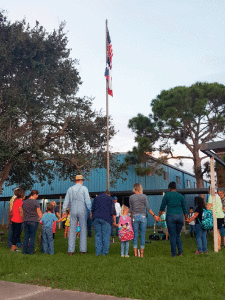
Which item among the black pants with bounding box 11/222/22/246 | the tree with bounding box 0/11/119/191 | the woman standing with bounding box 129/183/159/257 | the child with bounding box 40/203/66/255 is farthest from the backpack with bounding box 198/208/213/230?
the tree with bounding box 0/11/119/191

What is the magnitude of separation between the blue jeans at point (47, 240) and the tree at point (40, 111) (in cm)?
808

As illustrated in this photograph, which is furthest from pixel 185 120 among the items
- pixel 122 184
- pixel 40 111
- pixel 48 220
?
pixel 48 220

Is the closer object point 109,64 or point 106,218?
point 106,218

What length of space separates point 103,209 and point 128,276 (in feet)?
10.0

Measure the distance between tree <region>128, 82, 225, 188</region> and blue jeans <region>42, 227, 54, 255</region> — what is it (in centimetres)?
2083

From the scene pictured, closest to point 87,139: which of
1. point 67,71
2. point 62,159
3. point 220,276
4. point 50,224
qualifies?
point 62,159

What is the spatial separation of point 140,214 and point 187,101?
22425 millimetres

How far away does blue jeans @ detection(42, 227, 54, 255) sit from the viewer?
8261mm

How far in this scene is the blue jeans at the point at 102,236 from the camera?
7.51 m

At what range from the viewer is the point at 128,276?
4.70 metres

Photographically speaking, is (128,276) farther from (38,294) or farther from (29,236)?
(29,236)

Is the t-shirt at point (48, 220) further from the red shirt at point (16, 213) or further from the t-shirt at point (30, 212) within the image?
the red shirt at point (16, 213)

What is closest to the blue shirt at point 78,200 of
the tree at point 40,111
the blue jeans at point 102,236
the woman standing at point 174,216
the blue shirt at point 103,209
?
the blue shirt at point 103,209

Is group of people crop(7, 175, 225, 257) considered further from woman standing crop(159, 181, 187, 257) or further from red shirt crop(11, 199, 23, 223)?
red shirt crop(11, 199, 23, 223)
